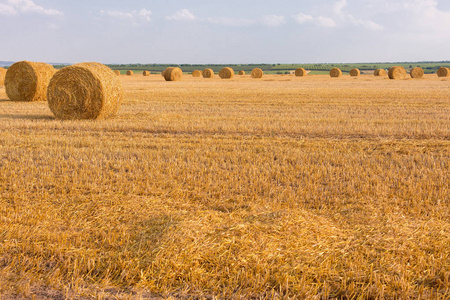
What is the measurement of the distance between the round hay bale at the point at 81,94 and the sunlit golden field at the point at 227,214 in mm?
2391

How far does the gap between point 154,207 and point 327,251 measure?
219 centimetres

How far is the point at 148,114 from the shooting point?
13.2 m

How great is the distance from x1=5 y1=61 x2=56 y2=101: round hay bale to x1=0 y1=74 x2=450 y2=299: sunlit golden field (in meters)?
7.79

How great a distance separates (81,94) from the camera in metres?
12.4

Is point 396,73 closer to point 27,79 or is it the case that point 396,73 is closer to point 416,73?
point 416,73

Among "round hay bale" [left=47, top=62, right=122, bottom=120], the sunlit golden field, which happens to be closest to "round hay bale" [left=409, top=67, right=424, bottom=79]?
the sunlit golden field

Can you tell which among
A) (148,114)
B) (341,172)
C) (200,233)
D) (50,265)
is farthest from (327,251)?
(148,114)

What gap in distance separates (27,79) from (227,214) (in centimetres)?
1513

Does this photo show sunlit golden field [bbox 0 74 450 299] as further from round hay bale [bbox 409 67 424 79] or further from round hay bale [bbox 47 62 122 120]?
round hay bale [bbox 409 67 424 79]

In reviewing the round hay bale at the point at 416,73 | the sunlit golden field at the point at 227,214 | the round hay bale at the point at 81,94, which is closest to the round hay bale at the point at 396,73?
the round hay bale at the point at 416,73

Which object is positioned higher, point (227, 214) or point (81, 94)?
point (81, 94)

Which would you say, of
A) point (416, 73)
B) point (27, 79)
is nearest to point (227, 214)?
point (27, 79)

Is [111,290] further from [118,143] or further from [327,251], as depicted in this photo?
[118,143]

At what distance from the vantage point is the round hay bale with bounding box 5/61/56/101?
55.8ft
